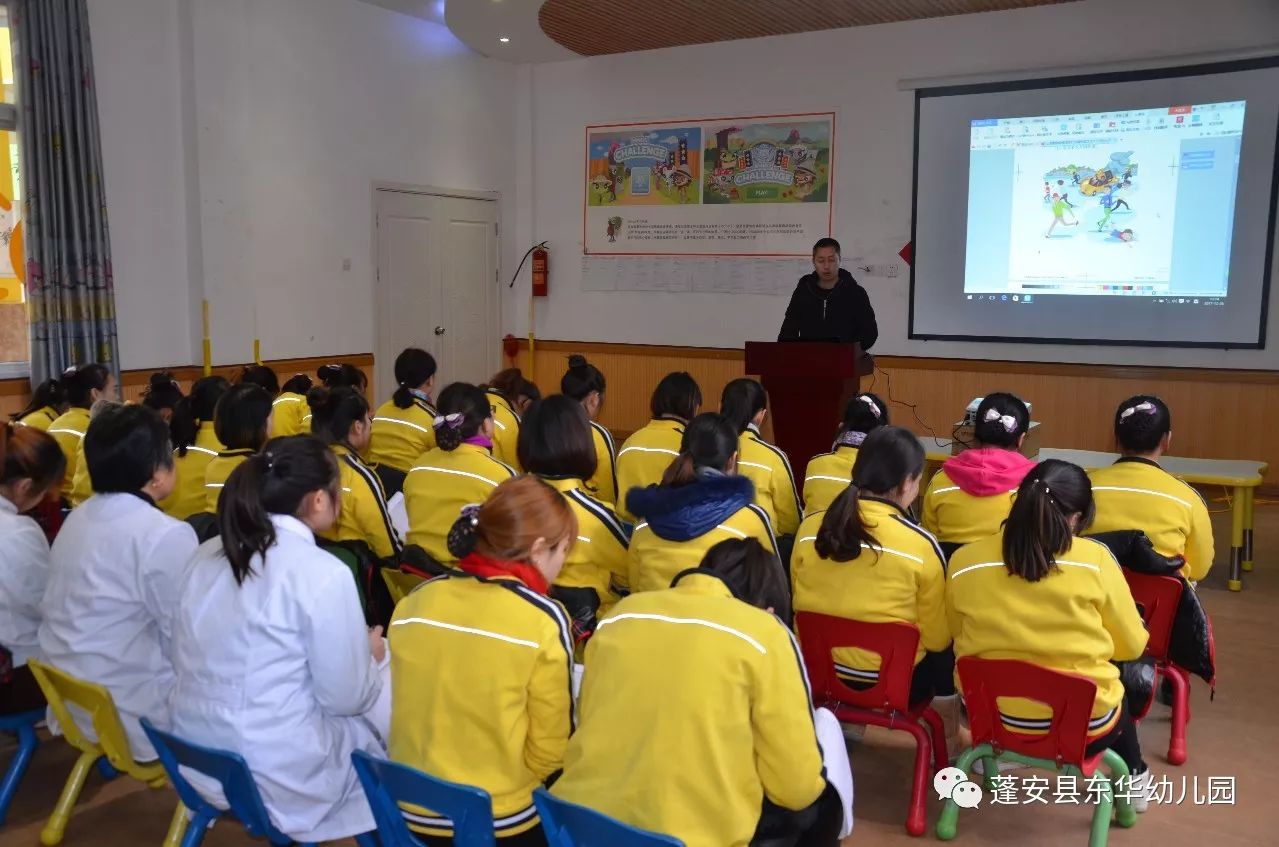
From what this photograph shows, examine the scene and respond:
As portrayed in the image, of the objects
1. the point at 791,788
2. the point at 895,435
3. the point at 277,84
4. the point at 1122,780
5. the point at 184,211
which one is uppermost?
the point at 277,84

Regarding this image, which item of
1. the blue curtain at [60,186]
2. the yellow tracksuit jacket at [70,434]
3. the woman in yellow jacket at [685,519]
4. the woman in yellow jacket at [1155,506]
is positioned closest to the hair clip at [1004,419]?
the woman in yellow jacket at [1155,506]

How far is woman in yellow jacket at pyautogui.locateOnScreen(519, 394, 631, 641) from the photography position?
8.67 feet

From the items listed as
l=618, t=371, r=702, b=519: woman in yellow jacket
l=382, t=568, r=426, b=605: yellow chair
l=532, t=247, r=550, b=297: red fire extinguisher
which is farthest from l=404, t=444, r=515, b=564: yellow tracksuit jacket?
l=532, t=247, r=550, b=297: red fire extinguisher

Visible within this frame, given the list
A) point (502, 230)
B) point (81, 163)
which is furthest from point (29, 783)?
point (502, 230)

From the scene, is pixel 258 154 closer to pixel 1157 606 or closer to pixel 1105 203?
pixel 1105 203

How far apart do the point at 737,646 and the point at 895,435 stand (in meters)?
1.11

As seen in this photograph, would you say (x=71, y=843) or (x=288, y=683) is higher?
(x=288, y=683)

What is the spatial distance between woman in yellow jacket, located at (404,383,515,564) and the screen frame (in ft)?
Result: 15.7

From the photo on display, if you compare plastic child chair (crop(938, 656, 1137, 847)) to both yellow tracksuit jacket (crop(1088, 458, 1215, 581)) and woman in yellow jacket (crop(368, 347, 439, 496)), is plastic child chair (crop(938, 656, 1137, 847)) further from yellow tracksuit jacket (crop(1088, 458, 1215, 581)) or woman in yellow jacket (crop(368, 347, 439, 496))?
woman in yellow jacket (crop(368, 347, 439, 496))

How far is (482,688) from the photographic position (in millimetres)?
1677

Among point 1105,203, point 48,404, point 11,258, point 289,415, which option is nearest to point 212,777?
point 289,415

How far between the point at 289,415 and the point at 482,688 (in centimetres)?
297

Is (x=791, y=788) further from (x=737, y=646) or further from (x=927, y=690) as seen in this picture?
(x=927, y=690)

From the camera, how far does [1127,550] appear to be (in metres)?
2.68
